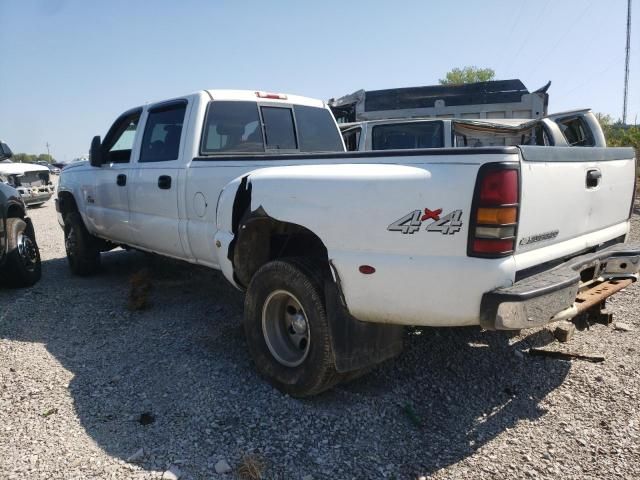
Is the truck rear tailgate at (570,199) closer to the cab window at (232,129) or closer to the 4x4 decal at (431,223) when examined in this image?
the 4x4 decal at (431,223)

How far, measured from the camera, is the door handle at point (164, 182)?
14.7 feet

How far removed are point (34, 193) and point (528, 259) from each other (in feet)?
49.2

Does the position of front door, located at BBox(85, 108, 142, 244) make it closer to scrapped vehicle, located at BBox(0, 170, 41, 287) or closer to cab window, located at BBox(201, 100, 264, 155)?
scrapped vehicle, located at BBox(0, 170, 41, 287)

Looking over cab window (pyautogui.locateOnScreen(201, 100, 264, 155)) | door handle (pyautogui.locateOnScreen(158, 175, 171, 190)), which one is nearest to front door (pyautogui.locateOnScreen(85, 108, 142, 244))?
door handle (pyautogui.locateOnScreen(158, 175, 171, 190))

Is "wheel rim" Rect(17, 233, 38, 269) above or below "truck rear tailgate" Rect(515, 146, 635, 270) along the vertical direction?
below

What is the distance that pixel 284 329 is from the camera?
354cm

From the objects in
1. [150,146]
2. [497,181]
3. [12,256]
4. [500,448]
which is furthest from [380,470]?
[12,256]

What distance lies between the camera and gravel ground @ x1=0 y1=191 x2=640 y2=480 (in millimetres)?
2668

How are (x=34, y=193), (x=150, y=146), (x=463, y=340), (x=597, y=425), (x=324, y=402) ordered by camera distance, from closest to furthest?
(x=597, y=425) < (x=324, y=402) < (x=463, y=340) < (x=150, y=146) < (x=34, y=193)

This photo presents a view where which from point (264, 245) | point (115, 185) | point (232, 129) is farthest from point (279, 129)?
point (115, 185)

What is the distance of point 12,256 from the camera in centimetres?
569

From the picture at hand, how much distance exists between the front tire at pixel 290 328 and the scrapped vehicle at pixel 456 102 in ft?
24.9

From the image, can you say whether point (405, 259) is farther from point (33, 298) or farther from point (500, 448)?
point (33, 298)

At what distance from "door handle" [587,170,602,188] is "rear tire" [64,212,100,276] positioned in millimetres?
5658
